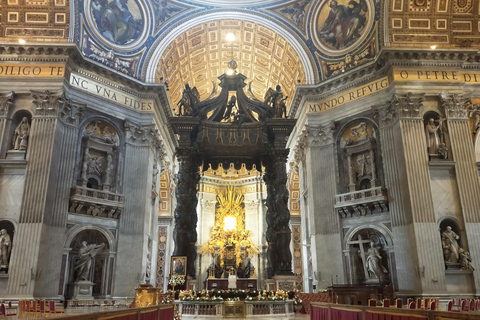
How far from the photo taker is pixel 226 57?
21.1 m

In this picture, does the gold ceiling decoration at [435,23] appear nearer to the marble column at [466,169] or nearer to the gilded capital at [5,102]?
the marble column at [466,169]

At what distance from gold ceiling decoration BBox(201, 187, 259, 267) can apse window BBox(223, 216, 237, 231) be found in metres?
0.07

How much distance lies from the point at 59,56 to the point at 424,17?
13.9m

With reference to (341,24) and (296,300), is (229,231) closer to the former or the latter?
(341,24)

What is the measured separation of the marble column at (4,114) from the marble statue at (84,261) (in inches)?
167

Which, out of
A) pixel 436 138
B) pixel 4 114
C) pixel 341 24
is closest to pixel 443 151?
pixel 436 138

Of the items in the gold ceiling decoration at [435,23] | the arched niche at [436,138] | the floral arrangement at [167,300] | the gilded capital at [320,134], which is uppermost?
the gold ceiling decoration at [435,23]

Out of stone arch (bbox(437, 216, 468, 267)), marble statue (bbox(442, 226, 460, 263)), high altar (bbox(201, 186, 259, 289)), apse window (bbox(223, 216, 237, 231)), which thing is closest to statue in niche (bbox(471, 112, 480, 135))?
stone arch (bbox(437, 216, 468, 267))

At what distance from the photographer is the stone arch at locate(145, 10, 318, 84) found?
16.8 m

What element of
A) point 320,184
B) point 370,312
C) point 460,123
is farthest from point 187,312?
point 460,123

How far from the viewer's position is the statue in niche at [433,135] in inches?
536

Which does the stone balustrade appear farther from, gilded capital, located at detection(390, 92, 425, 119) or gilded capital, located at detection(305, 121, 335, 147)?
gilded capital, located at detection(390, 92, 425, 119)

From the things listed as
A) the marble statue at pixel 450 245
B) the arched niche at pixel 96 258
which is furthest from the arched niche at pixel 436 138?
the arched niche at pixel 96 258

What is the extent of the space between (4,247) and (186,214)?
6260mm
